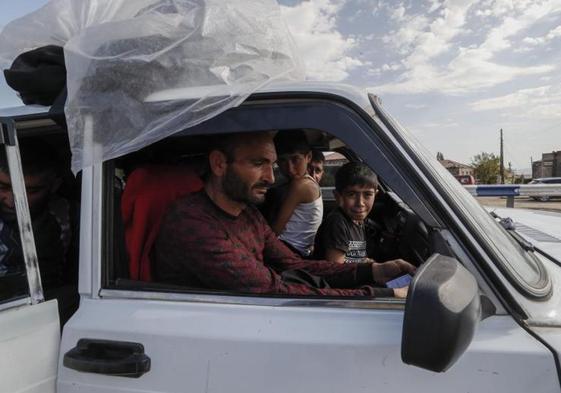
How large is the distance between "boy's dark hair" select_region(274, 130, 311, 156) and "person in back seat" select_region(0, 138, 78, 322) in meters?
1.13

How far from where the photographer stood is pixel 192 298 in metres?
1.40

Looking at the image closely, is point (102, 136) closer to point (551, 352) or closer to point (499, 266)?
point (499, 266)

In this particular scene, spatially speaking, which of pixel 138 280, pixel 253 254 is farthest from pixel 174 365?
pixel 253 254

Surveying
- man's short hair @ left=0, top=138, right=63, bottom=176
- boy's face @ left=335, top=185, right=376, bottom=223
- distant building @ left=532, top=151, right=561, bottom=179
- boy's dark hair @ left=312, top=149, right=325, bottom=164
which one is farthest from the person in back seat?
distant building @ left=532, top=151, right=561, bottom=179

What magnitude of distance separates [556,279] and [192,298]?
→ 123 cm

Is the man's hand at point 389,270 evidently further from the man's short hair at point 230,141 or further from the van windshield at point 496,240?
the man's short hair at point 230,141

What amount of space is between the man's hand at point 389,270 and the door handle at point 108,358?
3.77ft

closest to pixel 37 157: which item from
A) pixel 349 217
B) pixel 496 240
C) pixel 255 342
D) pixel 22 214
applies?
pixel 22 214

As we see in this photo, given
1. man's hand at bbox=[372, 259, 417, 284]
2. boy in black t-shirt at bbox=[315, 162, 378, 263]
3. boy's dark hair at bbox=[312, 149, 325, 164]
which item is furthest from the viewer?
boy's dark hair at bbox=[312, 149, 325, 164]

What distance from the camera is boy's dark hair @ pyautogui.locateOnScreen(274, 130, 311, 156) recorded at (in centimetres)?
247

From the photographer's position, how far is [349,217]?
2504 millimetres

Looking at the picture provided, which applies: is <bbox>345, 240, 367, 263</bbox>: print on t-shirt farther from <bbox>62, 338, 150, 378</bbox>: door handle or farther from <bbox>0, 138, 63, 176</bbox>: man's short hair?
<bbox>0, 138, 63, 176</bbox>: man's short hair

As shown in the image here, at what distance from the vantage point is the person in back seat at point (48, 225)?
1.61m

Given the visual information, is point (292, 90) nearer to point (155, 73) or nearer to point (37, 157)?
point (155, 73)
